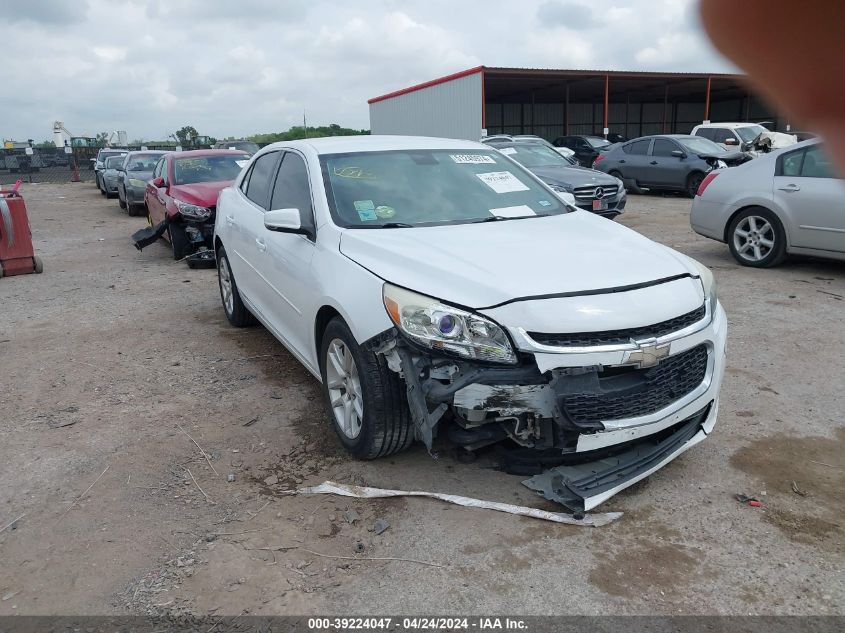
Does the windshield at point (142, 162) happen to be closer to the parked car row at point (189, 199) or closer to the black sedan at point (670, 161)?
the parked car row at point (189, 199)


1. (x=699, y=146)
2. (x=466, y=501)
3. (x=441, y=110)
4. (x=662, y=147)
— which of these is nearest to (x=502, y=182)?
(x=466, y=501)

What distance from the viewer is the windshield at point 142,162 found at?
17.4 metres

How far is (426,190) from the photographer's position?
14.2 ft

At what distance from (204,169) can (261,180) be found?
5.72m

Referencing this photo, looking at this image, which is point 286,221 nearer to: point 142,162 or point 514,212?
point 514,212

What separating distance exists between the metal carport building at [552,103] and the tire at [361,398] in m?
17.3

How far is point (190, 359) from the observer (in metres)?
5.53

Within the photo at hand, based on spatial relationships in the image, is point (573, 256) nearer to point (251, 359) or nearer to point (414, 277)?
point (414, 277)

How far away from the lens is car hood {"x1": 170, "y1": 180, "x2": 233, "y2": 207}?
9406 mm

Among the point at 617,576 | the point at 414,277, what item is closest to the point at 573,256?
the point at 414,277

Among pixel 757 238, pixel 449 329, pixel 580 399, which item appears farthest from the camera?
pixel 757 238

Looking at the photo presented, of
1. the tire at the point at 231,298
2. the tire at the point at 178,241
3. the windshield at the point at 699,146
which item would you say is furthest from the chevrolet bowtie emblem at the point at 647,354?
the windshield at the point at 699,146

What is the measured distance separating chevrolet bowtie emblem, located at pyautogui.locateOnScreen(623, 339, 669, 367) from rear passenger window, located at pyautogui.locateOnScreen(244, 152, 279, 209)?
306 cm

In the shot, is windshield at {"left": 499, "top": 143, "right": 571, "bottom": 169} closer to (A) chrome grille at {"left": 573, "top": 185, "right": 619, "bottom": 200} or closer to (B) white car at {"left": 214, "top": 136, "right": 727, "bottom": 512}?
(A) chrome grille at {"left": 573, "top": 185, "right": 619, "bottom": 200}
